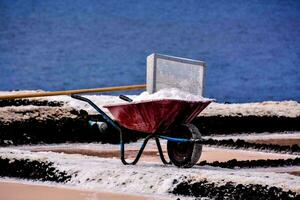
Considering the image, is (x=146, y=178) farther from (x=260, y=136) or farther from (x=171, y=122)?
(x=260, y=136)

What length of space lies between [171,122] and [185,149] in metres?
0.24

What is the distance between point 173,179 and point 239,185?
35cm

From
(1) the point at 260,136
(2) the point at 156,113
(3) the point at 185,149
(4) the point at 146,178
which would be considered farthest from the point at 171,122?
(1) the point at 260,136

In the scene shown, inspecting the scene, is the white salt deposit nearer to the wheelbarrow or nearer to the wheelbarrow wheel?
the wheelbarrow

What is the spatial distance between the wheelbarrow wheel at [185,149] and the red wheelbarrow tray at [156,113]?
75 mm

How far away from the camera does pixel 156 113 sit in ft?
12.2

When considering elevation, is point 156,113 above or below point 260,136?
above

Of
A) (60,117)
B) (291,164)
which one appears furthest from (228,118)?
(291,164)

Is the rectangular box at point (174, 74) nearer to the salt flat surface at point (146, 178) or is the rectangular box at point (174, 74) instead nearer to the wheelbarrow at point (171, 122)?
the wheelbarrow at point (171, 122)

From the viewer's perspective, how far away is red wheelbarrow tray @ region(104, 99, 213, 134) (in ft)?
12.0

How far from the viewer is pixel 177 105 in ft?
12.0

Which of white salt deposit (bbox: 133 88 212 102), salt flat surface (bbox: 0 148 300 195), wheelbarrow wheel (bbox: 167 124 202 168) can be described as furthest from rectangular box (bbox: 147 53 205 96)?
salt flat surface (bbox: 0 148 300 195)

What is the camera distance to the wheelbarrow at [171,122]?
3.67 metres

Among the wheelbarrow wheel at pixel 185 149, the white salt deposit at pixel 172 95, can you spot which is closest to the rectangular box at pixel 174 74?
the white salt deposit at pixel 172 95
